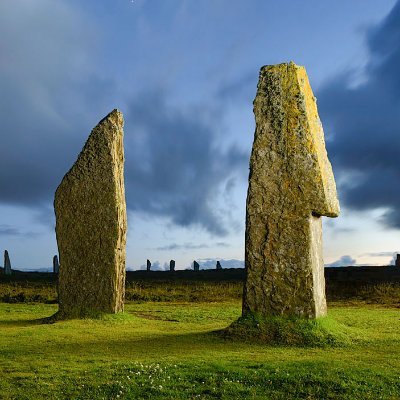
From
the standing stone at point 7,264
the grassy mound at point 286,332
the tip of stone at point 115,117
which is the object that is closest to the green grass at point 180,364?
the grassy mound at point 286,332

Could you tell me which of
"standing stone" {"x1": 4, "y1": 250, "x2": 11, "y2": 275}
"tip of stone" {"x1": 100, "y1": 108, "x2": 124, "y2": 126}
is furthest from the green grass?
"standing stone" {"x1": 4, "y1": 250, "x2": 11, "y2": 275}

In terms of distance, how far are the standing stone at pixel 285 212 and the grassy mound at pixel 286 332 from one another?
217mm

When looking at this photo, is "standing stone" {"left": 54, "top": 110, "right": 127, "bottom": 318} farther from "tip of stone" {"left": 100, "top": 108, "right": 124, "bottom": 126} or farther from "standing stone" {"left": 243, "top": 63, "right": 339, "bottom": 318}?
"standing stone" {"left": 243, "top": 63, "right": 339, "bottom": 318}

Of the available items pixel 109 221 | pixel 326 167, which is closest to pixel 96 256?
pixel 109 221

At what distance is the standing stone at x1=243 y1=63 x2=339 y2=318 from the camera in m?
14.5

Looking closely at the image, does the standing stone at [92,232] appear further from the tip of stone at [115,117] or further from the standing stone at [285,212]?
the standing stone at [285,212]

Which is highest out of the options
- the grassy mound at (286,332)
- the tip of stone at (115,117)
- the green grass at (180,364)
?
the tip of stone at (115,117)

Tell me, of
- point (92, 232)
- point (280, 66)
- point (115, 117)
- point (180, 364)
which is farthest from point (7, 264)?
point (180, 364)

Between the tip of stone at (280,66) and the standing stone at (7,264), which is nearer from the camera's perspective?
the tip of stone at (280,66)

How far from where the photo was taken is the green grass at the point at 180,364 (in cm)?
995

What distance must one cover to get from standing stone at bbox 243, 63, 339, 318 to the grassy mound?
0.22 m

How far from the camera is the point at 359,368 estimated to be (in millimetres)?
11406

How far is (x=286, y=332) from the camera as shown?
1430 centimetres

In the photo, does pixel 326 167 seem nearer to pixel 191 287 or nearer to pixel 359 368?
pixel 359 368
